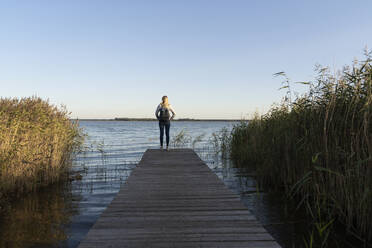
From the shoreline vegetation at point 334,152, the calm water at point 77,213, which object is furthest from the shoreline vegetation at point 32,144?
the shoreline vegetation at point 334,152

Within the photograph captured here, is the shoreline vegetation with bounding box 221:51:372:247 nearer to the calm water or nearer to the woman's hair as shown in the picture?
the calm water

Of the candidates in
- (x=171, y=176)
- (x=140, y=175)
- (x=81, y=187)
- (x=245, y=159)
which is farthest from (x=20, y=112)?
(x=245, y=159)

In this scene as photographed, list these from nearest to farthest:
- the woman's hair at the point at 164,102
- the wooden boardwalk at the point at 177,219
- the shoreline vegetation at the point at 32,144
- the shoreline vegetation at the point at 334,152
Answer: the wooden boardwalk at the point at 177,219 < the shoreline vegetation at the point at 334,152 < the shoreline vegetation at the point at 32,144 < the woman's hair at the point at 164,102

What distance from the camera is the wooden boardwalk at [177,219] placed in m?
3.13

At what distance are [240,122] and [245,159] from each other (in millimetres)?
2009

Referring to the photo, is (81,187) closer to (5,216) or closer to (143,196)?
(5,216)

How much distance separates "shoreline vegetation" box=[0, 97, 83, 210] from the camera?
278 inches

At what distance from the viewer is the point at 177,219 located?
3.88m

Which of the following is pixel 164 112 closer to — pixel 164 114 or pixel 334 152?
pixel 164 114

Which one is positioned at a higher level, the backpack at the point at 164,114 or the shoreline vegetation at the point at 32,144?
the backpack at the point at 164,114

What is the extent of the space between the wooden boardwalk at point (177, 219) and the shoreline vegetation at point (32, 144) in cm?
328

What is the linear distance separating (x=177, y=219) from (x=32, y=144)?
231 inches

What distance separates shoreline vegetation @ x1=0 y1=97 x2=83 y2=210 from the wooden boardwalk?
3.28 metres

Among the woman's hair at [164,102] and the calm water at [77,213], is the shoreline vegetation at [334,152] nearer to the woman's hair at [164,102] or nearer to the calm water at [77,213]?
the calm water at [77,213]
